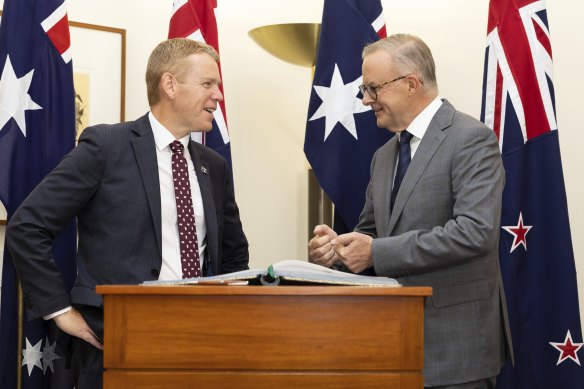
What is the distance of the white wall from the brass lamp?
46cm

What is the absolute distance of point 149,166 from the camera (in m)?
2.55

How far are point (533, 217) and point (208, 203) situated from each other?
4.75 ft

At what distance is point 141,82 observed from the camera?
3973 mm

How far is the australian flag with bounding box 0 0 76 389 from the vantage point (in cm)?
296

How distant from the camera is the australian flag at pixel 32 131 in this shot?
2963 millimetres

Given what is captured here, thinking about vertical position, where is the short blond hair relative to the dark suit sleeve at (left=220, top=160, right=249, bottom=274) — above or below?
above

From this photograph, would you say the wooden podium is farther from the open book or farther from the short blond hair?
the short blond hair

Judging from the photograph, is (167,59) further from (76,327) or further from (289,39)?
(289,39)

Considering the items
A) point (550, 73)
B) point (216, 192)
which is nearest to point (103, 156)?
point (216, 192)

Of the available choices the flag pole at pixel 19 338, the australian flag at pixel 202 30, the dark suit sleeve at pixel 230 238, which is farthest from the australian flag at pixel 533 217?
the flag pole at pixel 19 338

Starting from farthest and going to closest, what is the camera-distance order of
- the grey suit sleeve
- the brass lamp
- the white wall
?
the white wall → the brass lamp → the grey suit sleeve

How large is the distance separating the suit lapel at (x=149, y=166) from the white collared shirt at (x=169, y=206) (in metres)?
0.04

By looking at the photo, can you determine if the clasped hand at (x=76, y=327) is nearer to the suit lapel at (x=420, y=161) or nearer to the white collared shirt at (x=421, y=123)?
the suit lapel at (x=420, y=161)

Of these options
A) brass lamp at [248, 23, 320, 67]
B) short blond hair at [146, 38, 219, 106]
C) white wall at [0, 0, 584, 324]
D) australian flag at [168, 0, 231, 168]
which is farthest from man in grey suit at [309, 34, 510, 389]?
white wall at [0, 0, 584, 324]
